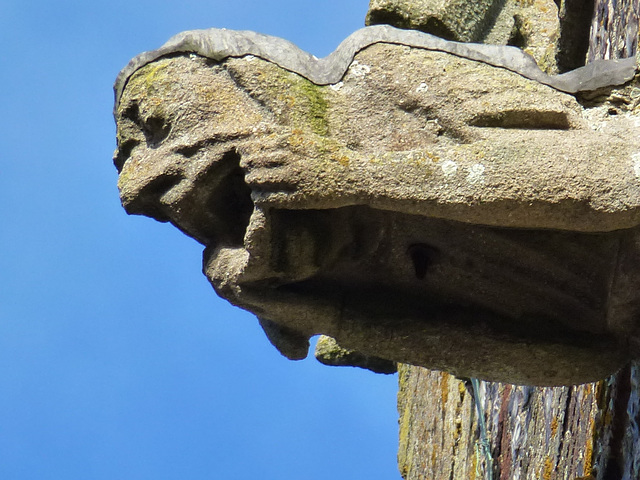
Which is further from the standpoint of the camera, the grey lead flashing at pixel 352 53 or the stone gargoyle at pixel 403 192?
the grey lead flashing at pixel 352 53

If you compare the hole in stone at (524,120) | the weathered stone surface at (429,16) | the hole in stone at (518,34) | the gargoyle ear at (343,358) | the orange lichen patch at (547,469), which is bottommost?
the orange lichen patch at (547,469)

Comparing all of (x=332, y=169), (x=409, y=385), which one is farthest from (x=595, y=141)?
(x=409, y=385)

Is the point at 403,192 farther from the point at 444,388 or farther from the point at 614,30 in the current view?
the point at 444,388

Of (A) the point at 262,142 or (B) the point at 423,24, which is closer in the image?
(A) the point at 262,142

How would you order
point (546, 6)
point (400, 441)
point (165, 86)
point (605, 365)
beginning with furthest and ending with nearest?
point (400, 441) → point (546, 6) → point (605, 365) → point (165, 86)

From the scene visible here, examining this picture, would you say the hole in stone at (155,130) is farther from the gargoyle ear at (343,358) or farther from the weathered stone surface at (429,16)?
the gargoyle ear at (343,358)

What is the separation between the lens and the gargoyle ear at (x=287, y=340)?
316 centimetres

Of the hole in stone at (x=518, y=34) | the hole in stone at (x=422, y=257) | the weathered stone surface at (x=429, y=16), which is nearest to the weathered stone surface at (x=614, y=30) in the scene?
the weathered stone surface at (x=429, y=16)

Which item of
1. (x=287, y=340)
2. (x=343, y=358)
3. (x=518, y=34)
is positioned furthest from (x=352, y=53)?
(x=343, y=358)

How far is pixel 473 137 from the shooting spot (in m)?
2.81

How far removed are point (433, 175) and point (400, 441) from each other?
2.96 meters

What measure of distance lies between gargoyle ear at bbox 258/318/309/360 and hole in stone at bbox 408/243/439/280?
0.32 meters

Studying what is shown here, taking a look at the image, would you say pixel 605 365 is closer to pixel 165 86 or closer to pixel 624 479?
pixel 624 479

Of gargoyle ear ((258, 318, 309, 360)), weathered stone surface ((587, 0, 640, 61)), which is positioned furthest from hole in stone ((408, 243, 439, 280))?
weathered stone surface ((587, 0, 640, 61))
